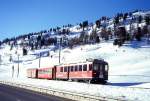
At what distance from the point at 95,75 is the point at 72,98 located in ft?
40.5

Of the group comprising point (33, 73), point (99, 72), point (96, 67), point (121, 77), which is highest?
point (96, 67)

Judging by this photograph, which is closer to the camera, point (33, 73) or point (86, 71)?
point (86, 71)

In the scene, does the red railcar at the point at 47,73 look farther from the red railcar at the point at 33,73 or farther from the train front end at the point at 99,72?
the train front end at the point at 99,72

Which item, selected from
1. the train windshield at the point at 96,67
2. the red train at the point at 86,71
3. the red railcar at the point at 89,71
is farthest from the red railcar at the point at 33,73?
the train windshield at the point at 96,67

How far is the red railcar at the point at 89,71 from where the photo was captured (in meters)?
40.6

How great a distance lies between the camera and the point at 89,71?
40.8 metres

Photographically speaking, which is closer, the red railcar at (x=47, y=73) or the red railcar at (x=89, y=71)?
the red railcar at (x=89, y=71)

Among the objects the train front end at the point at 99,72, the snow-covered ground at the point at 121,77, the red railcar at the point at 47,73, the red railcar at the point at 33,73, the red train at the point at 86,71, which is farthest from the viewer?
the red railcar at the point at 33,73

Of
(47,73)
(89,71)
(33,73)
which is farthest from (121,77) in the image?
(89,71)

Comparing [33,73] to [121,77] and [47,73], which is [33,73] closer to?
[47,73]

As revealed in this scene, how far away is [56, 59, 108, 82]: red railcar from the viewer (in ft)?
133

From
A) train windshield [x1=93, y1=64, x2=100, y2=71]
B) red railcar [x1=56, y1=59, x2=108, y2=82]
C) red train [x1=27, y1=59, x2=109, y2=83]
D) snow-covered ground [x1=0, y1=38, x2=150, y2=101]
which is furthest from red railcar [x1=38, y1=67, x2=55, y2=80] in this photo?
train windshield [x1=93, y1=64, x2=100, y2=71]

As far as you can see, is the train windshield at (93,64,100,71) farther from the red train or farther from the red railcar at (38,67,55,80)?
the red railcar at (38,67,55,80)

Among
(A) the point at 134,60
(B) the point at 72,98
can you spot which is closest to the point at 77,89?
(B) the point at 72,98
